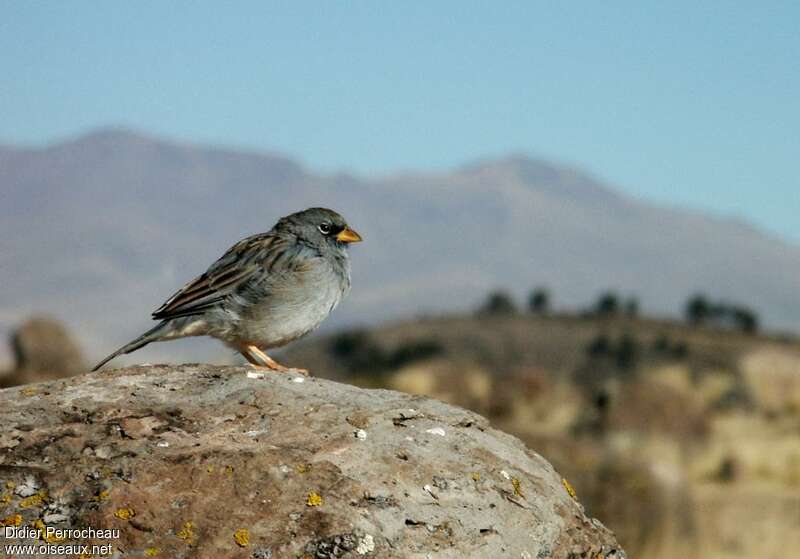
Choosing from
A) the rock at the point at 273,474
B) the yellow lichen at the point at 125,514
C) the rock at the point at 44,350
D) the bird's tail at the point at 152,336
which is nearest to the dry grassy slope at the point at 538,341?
the rock at the point at 44,350

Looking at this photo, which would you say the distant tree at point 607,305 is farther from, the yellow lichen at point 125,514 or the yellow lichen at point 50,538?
the yellow lichen at point 50,538

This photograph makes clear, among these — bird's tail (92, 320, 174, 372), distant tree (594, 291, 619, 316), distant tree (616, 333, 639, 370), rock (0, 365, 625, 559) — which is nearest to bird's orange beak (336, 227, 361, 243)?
bird's tail (92, 320, 174, 372)

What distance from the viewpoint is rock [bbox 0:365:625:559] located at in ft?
17.5

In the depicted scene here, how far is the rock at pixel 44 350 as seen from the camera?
25.2 meters

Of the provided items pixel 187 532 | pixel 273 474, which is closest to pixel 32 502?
pixel 187 532

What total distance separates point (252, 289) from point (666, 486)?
32.1 ft

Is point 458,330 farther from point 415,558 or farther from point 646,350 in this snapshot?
point 415,558

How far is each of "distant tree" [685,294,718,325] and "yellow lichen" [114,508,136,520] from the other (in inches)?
1894

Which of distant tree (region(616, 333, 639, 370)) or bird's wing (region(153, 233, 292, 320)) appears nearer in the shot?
bird's wing (region(153, 233, 292, 320))

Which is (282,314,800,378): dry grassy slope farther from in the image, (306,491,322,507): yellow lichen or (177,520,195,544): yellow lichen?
(177,520,195,544): yellow lichen

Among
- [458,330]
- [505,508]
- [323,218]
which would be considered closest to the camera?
[505,508]

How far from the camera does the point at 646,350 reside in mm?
45656

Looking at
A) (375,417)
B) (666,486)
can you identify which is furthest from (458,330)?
(375,417)

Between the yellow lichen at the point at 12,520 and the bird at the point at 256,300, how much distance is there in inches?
123
